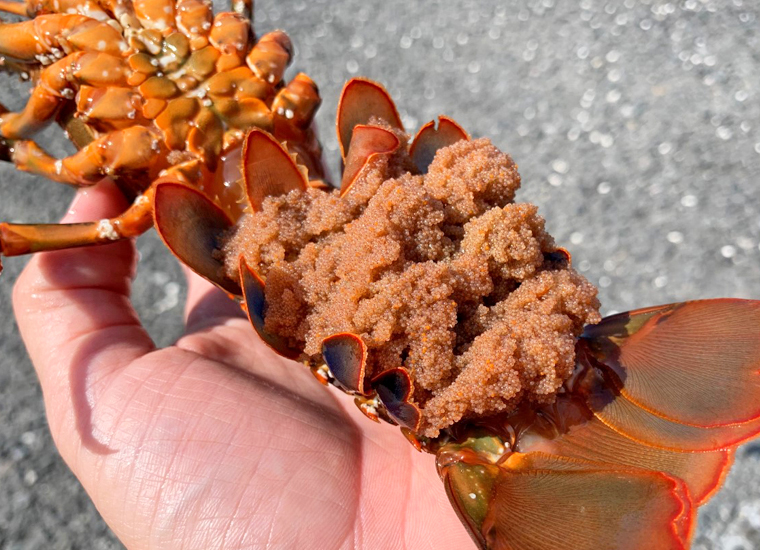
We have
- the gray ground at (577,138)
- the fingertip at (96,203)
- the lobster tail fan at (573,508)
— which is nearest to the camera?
the lobster tail fan at (573,508)

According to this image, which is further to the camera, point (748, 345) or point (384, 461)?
point (384, 461)

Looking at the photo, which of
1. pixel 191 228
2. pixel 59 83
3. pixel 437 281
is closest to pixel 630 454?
pixel 437 281

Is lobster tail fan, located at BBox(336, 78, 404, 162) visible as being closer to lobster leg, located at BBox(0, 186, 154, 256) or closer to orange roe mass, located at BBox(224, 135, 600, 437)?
orange roe mass, located at BBox(224, 135, 600, 437)

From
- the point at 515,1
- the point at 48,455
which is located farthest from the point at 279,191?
the point at 515,1

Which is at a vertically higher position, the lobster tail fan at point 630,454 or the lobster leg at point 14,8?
the lobster leg at point 14,8

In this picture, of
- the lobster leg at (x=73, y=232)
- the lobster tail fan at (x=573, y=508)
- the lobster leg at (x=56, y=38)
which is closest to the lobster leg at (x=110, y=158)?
the lobster leg at (x=73, y=232)

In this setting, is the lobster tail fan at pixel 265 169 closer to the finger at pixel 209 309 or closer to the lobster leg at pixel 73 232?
the lobster leg at pixel 73 232

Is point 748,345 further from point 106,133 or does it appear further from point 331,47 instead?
point 331,47

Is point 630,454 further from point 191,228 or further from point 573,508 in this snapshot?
point 191,228
